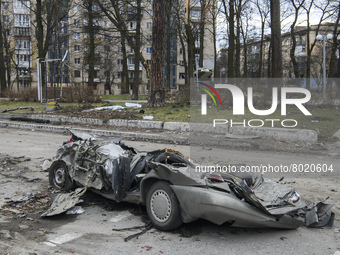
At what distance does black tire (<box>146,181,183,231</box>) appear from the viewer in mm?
4176

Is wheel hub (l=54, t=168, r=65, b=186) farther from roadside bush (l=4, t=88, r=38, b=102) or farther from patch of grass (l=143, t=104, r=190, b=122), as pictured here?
roadside bush (l=4, t=88, r=38, b=102)

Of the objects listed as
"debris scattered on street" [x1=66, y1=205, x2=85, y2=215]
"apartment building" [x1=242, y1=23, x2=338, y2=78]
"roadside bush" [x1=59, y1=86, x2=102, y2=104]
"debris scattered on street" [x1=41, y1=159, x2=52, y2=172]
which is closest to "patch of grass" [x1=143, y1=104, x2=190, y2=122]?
"roadside bush" [x1=59, y1=86, x2=102, y2=104]

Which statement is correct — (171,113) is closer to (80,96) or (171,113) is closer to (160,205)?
(80,96)

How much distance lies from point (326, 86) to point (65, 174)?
1458 centimetres

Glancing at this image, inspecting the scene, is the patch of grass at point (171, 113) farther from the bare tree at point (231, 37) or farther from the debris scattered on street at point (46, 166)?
the bare tree at point (231, 37)

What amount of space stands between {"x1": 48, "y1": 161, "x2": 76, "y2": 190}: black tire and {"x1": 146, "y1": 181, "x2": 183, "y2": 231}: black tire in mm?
1884

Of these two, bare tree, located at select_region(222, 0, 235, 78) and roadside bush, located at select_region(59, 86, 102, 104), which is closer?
roadside bush, located at select_region(59, 86, 102, 104)

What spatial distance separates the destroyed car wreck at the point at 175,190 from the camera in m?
3.97

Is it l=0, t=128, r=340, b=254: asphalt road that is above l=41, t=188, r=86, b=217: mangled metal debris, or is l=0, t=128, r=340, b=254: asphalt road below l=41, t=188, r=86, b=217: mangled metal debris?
below

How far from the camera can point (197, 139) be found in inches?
479

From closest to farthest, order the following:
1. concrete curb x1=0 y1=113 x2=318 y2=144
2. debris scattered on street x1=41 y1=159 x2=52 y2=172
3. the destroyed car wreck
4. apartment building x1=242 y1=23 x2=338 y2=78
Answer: the destroyed car wreck → debris scattered on street x1=41 y1=159 x2=52 y2=172 → concrete curb x1=0 y1=113 x2=318 y2=144 → apartment building x1=242 y1=23 x2=338 y2=78

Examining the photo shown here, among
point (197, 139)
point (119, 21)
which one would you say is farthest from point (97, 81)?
point (197, 139)

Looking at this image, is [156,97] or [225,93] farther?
[156,97]

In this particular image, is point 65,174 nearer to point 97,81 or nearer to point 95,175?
point 95,175
